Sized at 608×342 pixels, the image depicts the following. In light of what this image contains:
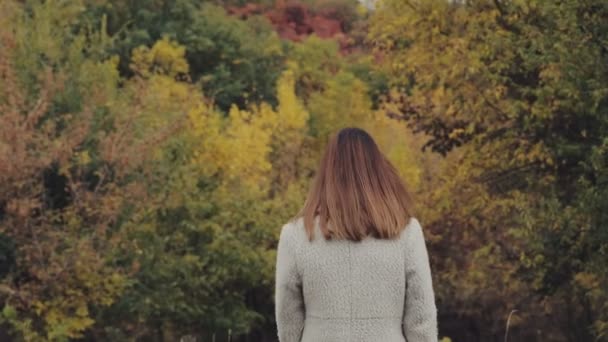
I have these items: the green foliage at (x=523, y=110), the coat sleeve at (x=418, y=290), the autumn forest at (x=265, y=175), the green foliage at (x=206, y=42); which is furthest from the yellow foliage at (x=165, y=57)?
the coat sleeve at (x=418, y=290)

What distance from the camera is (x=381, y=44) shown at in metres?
20.0

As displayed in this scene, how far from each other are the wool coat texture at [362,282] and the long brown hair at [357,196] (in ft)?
0.14

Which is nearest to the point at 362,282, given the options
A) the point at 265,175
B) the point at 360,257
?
the point at 360,257

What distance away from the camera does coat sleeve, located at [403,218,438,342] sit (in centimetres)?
429

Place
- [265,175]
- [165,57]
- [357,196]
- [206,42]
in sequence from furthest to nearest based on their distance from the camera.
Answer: [206,42]
[165,57]
[265,175]
[357,196]

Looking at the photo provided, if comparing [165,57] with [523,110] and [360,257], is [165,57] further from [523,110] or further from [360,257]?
[360,257]

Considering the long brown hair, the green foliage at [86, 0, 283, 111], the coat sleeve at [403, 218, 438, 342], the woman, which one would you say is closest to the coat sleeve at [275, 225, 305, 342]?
the woman

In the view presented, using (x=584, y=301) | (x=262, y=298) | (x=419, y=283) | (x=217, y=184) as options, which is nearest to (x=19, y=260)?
(x=584, y=301)

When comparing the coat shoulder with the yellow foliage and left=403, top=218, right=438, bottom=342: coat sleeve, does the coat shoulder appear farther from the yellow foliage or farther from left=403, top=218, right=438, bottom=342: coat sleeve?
the yellow foliage

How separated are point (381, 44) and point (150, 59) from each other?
26.3 metres

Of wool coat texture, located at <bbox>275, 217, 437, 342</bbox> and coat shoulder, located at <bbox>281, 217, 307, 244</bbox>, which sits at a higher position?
coat shoulder, located at <bbox>281, 217, 307, 244</bbox>

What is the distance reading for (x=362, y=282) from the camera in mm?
4277

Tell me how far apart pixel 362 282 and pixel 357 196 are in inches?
11.3

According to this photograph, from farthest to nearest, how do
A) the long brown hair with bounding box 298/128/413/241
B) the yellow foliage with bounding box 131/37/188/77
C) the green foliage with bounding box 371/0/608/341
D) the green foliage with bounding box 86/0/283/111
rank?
the green foliage with bounding box 86/0/283/111 → the yellow foliage with bounding box 131/37/188/77 → the green foliage with bounding box 371/0/608/341 → the long brown hair with bounding box 298/128/413/241
